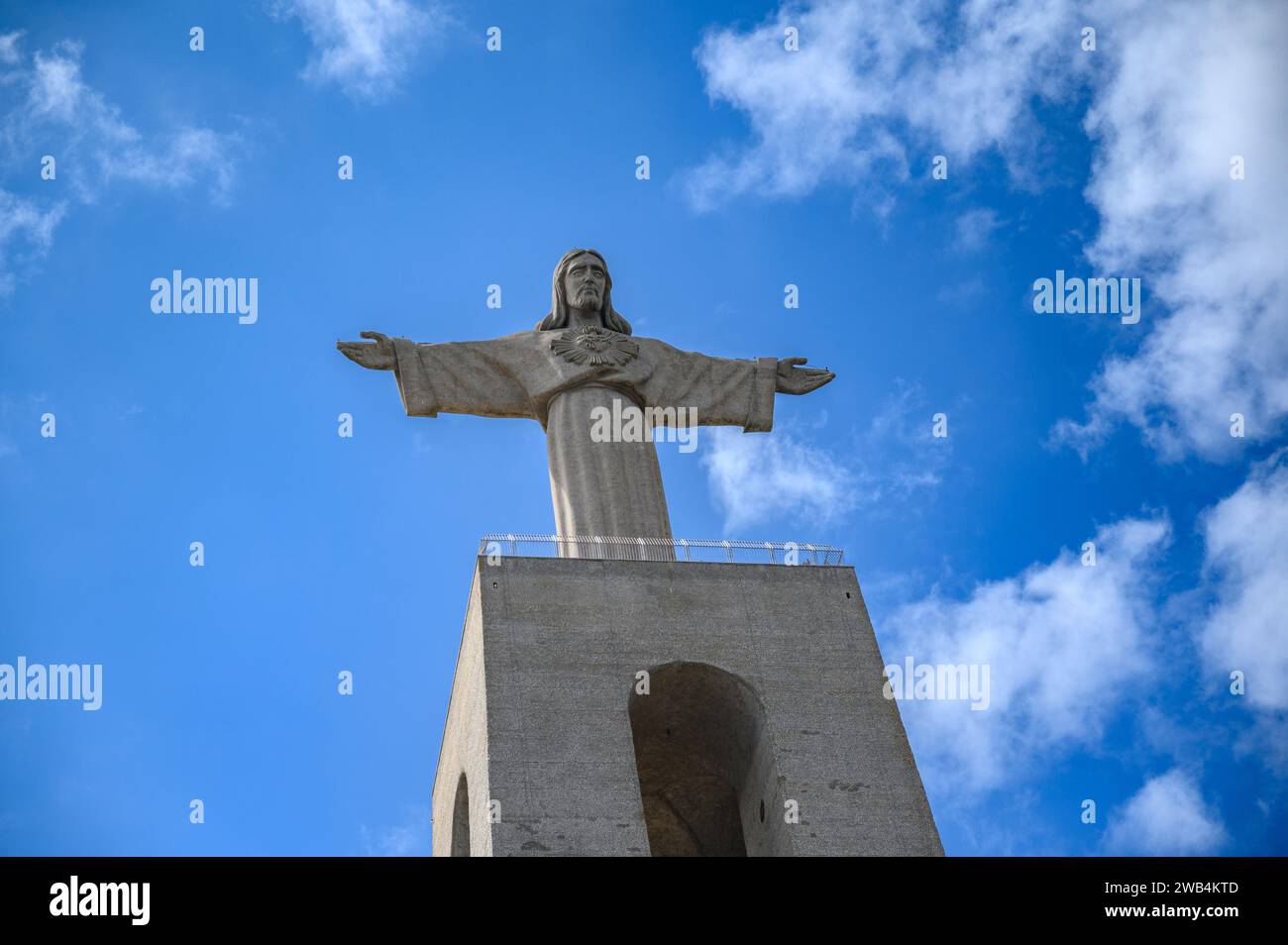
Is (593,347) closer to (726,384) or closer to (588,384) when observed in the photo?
(588,384)

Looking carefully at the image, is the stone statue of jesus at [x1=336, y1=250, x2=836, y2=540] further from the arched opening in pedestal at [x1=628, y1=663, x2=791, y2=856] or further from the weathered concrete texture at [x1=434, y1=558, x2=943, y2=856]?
the arched opening in pedestal at [x1=628, y1=663, x2=791, y2=856]

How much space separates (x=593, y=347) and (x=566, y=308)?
3.94ft

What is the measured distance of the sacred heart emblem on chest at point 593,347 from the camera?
27.6 meters

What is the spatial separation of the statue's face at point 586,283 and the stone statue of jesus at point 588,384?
20 millimetres

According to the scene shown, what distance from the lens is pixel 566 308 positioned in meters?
28.6

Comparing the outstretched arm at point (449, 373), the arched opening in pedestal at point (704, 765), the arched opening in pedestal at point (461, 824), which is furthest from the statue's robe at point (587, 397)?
the arched opening in pedestal at point (461, 824)

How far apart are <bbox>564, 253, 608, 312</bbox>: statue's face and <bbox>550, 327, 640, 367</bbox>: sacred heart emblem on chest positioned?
1.67 ft

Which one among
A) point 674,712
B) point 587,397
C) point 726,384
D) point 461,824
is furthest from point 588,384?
point 461,824

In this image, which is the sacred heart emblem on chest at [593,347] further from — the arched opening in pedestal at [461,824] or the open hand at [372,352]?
the arched opening in pedestal at [461,824]

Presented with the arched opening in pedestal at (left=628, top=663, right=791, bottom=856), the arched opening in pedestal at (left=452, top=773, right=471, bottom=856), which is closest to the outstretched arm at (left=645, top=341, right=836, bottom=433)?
the arched opening in pedestal at (left=628, top=663, right=791, bottom=856)

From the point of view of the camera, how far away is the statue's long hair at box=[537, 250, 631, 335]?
2853cm

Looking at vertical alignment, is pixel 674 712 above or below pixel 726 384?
below
